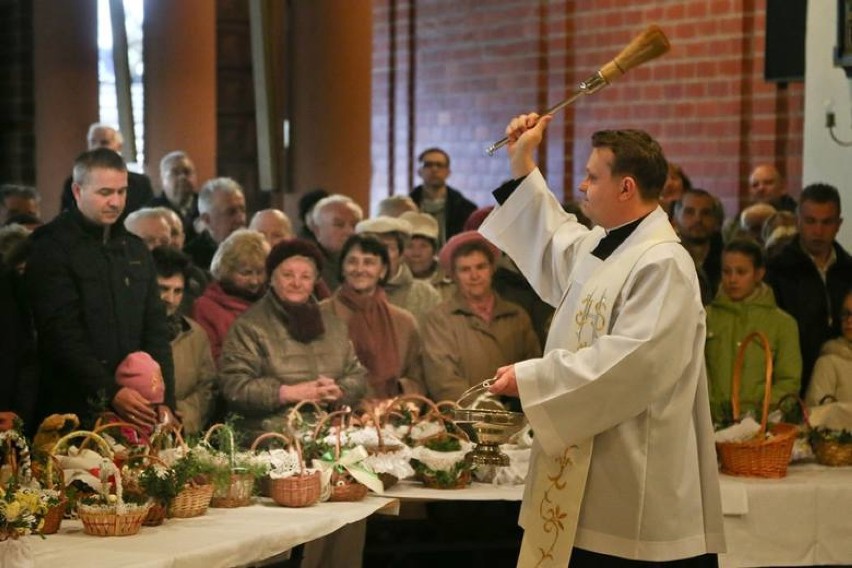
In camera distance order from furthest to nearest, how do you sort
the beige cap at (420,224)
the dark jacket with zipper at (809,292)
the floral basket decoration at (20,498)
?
the beige cap at (420,224)
the dark jacket with zipper at (809,292)
the floral basket decoration at (20,498)

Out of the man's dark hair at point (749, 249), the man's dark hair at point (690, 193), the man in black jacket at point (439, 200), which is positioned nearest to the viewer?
the man's dark hair at point (749, 249)

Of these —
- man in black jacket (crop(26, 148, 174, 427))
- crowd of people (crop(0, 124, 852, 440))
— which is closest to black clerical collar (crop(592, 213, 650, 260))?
crowd of people (crop(0, 124, 852, 440))

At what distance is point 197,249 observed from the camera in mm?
9516

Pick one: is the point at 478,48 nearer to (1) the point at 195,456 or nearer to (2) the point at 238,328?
(2) the point at 238,328

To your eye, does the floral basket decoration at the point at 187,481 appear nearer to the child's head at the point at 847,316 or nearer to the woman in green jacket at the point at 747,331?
the woman in green jacket at the point at 747,331

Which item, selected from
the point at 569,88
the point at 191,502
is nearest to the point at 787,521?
the point at 191,502

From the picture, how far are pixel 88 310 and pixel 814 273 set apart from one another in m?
3.75

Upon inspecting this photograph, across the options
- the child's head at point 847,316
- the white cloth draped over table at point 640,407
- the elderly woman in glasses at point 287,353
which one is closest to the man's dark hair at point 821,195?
the child's head at point 847,316

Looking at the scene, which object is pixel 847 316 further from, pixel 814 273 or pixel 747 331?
pixel 814 273

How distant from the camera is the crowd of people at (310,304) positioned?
6.52m

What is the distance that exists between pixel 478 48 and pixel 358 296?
6.33 meters

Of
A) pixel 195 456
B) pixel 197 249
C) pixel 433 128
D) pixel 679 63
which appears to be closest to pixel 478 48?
pixel 433 128

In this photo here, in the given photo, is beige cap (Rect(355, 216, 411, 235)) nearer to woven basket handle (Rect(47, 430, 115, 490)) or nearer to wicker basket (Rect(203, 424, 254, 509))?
wicker basket (Rect(203, 424, 254, 509))

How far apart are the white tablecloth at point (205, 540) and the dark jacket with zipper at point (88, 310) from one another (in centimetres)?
103
